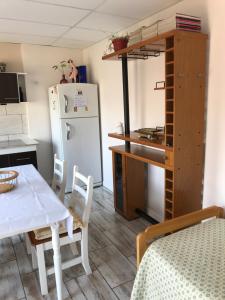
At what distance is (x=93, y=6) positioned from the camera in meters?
2.31

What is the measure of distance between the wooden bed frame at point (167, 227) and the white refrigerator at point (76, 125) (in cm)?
243

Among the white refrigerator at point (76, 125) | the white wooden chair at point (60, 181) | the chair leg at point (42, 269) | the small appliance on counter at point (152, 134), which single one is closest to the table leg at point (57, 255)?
the chair leg at point (42, 269)

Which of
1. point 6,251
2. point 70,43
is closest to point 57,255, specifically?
point 6,251

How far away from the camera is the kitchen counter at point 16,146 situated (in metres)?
3.48

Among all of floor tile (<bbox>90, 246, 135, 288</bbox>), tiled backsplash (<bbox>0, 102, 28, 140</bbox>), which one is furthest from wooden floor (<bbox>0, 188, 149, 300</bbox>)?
tiled backsplash (<bbox>0, 102, 28, 140</bbox>)

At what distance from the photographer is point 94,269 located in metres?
2.17

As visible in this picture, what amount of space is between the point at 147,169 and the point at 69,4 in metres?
1.98

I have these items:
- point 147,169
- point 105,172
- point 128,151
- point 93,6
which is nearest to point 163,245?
point 128,151

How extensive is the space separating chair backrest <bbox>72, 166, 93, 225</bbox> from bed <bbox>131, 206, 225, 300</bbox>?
0.56 metres

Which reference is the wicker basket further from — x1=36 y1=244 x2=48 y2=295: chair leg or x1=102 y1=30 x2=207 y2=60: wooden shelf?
x1=102 y1=30 x2=207 y2=60: wooden shelf

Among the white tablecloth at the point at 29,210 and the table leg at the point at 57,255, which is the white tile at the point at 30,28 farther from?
the table leg at the point at 57,255

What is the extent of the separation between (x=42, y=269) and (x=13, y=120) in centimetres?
272

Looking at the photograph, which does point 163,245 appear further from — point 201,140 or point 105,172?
point 105,172

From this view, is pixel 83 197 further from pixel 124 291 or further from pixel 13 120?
pixel 13 120
